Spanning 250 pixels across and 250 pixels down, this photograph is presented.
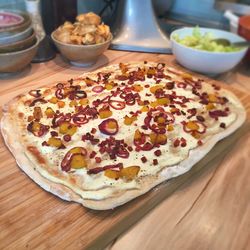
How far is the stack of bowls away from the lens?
0.91m

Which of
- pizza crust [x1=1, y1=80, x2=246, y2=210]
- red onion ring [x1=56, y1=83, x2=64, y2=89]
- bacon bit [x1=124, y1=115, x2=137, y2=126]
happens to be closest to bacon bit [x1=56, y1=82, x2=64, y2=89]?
red onion ring [x1=56, y1=83, x2=64, y2=89]

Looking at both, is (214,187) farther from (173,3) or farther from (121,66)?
(173,3)

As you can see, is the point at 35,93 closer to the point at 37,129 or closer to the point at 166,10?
the point at 37,129

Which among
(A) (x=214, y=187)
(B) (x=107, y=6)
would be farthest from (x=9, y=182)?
(B) (x=107, y=6)

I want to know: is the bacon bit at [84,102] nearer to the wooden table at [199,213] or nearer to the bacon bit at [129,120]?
the bacon bit at [129,120]

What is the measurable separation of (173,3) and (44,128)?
112cm

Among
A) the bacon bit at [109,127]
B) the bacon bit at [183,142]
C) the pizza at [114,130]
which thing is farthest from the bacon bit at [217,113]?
the bacon bit at [109,127]

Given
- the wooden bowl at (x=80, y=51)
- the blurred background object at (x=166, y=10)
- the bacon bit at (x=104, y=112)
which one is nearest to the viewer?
the bacon bit at (x=104, y=112)

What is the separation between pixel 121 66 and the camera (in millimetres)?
1034

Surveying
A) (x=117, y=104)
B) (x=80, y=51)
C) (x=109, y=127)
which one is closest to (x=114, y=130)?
(x=109, y=127)

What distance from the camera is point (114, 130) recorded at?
744 millimetres

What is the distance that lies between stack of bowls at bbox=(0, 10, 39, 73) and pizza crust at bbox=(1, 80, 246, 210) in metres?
0.15

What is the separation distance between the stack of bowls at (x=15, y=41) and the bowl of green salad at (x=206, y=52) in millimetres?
458

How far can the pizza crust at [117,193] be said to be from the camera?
1.94ft
